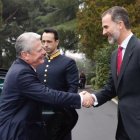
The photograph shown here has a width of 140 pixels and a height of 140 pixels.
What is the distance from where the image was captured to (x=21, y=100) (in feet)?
15.8

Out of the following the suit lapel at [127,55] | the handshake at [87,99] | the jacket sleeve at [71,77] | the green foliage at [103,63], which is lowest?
the green foliage at [103,63]

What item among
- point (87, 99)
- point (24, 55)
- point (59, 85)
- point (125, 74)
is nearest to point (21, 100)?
point (24, 55)

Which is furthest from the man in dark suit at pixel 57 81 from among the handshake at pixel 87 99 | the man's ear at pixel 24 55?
the man's ear at pixel 24 55

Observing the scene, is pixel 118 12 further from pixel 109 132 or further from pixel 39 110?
pixel 109 132

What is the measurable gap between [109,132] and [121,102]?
732 cm

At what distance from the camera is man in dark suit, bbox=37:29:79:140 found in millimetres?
5754

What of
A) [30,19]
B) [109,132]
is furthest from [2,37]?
[109,132]

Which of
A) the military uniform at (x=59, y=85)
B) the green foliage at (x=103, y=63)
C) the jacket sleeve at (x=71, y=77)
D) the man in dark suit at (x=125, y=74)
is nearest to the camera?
the man in dark suit at (x=125, y=74)

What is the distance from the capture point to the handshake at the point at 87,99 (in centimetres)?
514

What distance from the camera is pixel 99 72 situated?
31625mm

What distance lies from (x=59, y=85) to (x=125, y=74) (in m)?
1.24

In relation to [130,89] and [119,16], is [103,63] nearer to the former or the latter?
[119,16]

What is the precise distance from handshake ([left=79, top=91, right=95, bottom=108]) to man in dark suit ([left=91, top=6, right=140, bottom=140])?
0.32 metres

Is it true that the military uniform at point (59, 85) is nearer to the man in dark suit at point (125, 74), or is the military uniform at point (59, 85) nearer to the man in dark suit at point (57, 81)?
the man in dark suit at point (57, 81)
